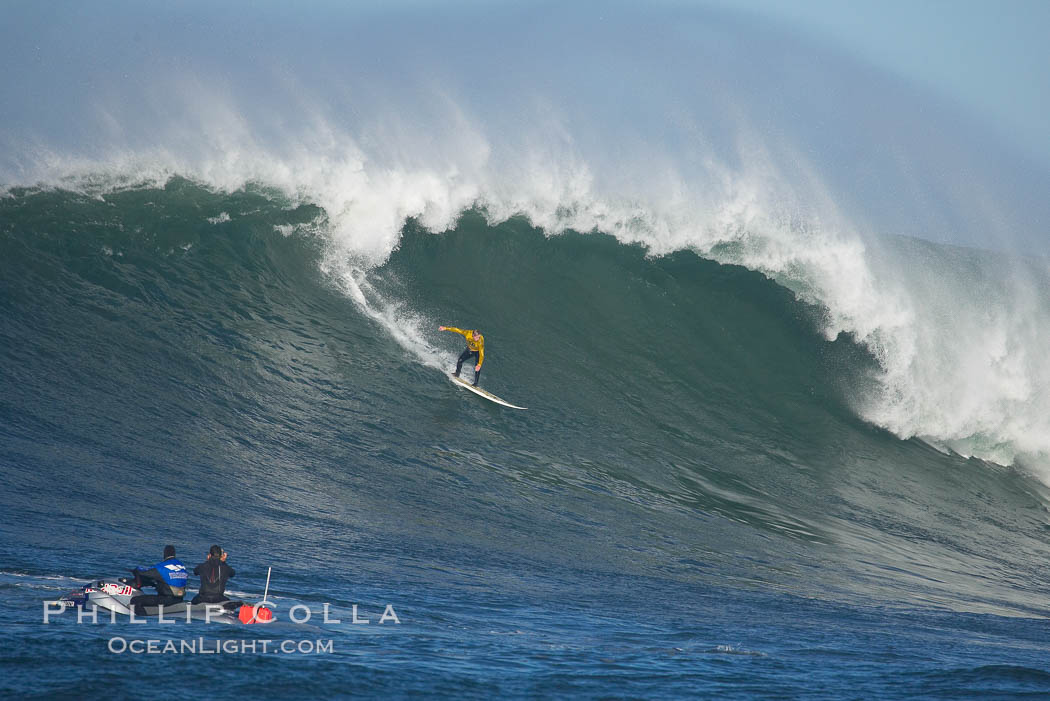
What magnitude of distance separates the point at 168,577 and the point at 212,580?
287 millimetres

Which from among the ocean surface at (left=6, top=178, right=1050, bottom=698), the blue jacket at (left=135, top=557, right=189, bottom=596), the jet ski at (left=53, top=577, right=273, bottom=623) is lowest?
the jet ski at (left=53, top=577, right=273, bottom=623)

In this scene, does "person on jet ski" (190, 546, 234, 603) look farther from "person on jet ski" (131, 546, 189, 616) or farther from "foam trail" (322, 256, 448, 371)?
"foam trail" (322, 256, 448, 371)

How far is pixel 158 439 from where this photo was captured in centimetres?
969

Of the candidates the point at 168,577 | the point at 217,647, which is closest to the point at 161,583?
the point at 168,577

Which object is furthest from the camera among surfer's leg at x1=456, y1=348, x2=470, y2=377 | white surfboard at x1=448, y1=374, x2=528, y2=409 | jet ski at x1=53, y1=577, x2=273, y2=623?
surfer's leg at x1=456, y1=348, x2=470, y2=377

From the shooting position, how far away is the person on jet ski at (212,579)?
20.8 feet

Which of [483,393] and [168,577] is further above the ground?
[483,393]

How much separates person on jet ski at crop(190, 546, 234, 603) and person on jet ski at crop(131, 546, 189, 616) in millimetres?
123

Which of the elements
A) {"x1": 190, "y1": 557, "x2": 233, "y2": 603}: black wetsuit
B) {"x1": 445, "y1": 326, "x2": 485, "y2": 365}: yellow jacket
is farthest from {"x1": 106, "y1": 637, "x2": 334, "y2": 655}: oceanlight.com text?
{"x1": 445, "y1": 326, "x2": 485, "y2": 365}: yellow jacket

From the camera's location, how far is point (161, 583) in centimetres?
629

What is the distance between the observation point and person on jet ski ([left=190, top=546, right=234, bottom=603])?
635 centimetres

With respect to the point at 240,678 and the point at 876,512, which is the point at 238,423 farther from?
the point at 876,512

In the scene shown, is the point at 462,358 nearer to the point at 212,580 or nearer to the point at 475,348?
the point at 475,348

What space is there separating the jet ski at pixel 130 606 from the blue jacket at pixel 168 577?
0.30 ft
